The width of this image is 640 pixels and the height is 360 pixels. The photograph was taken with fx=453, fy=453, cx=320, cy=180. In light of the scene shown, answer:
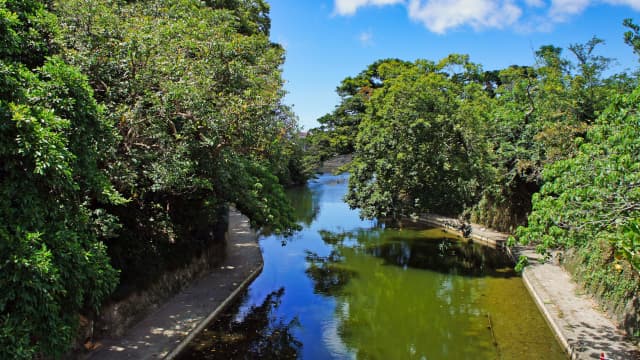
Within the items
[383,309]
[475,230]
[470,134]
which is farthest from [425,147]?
[475,230]

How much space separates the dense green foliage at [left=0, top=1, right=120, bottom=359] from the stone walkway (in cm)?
879

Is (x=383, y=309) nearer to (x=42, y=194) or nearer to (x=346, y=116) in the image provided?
(x=42, y=194)

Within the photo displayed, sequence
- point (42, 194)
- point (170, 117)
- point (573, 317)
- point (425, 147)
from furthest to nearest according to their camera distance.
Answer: point (425, 147)
point (573, 317)
point (170, 117)
point (42, 194)

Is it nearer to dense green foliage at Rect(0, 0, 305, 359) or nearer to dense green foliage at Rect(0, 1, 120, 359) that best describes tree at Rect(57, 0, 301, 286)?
dense green foliage at Rect(0, 0, 305, 359)

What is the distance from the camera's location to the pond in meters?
10.1

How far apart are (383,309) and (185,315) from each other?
5.50 m

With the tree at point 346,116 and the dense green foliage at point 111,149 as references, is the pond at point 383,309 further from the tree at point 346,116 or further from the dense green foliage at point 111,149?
the tree at point 346,116

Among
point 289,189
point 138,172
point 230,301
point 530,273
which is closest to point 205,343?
point 230,301

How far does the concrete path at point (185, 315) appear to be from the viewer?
8.89m

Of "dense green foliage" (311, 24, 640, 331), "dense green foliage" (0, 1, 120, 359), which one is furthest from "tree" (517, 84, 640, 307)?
"dense green foliage" (0, 1, 120, 359)

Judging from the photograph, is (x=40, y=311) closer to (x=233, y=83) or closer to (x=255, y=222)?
(x=233, y=83)

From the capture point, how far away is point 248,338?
419 inches

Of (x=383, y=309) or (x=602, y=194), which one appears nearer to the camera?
(x=602, y=194)

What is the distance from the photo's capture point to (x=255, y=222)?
13891 mm
